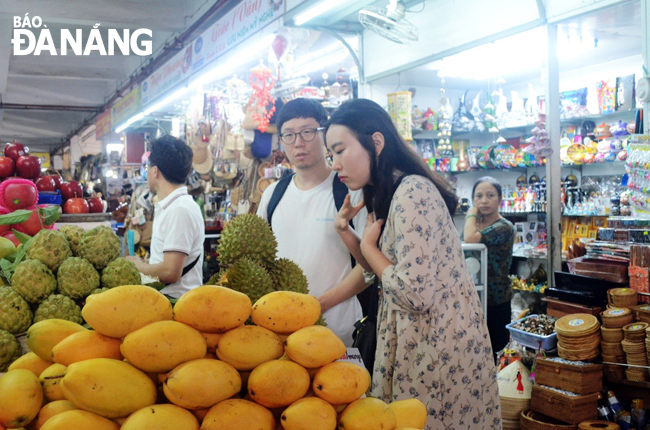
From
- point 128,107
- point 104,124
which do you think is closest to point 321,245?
point 128,107

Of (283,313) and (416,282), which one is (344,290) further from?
(283,313)

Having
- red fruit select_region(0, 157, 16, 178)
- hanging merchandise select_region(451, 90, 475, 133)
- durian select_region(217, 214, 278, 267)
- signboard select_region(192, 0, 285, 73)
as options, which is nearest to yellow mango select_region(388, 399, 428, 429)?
durian select_region(217, 214, 278, 267)

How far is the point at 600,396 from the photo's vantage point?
9.52 feet

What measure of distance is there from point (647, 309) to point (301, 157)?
6.01 ft

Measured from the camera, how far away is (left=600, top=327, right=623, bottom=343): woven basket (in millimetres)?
2738

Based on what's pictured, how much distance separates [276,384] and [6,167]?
2778mm

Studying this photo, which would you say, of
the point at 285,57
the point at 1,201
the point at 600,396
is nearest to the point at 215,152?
the point at 285,57

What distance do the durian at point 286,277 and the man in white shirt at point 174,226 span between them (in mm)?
1294

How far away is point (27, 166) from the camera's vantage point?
10.7ft

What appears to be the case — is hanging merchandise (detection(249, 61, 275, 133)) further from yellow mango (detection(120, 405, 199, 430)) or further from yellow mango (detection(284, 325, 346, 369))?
yellow mango (detection(120, 405, 199, 430))

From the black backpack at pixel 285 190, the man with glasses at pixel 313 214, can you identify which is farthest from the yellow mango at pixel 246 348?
the black backpack at pixel 285 190

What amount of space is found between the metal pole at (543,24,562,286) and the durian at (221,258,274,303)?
2695mm

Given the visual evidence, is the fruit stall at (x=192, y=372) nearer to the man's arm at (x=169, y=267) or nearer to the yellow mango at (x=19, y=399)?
the yellow mango at (x=19, y=399)

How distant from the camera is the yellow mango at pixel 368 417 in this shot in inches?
39.4
